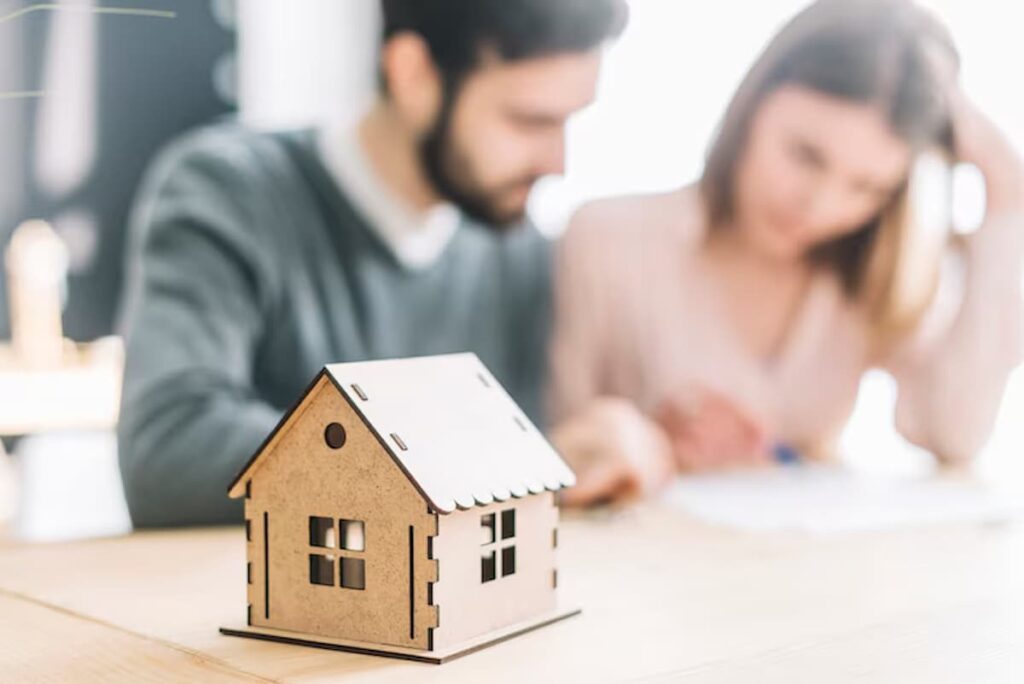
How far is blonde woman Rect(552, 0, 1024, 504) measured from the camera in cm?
150

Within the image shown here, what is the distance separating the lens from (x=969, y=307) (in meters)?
1.59

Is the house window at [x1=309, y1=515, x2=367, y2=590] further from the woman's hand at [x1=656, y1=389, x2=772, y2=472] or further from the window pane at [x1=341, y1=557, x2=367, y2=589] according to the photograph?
the woman's hand at [x1=656, y1=389, x2=772, y2=472]

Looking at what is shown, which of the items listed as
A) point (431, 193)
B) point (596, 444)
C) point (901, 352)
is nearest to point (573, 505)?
point (596, 444)

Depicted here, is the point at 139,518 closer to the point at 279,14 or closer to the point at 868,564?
the point at 279,14

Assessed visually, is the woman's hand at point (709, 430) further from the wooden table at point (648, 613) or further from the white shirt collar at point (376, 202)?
the white shirt collar at point (376, 202)

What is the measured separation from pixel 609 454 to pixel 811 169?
0.38m

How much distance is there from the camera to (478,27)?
54.2 inches

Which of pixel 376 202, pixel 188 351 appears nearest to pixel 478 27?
pixel 376 202

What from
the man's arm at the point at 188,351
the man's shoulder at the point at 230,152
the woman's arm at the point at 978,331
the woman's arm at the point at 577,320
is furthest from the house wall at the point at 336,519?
the woman's arm at the point at 978,331

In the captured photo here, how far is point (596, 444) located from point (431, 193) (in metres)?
0.31

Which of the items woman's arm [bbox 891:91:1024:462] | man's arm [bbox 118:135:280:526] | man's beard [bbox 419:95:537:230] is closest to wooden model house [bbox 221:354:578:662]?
man's arm [bbox 118:135:280:526]

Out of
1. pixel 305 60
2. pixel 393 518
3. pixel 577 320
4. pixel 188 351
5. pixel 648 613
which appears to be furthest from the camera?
pixel 577 320

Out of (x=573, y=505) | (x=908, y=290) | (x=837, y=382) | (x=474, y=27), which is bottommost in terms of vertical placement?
(x=573, y=505)

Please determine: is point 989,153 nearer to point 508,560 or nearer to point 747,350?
point 747,350
